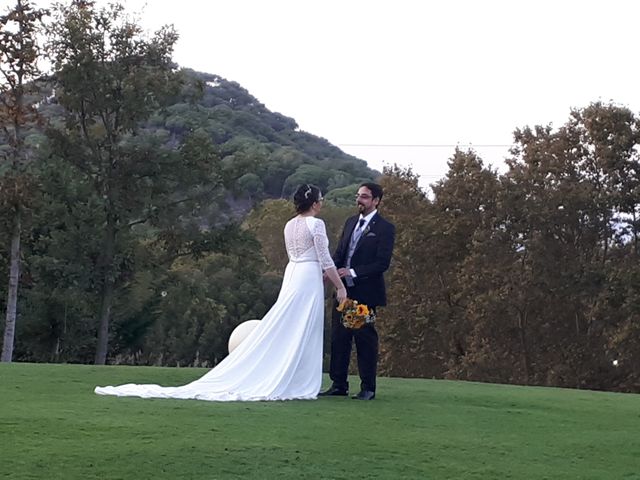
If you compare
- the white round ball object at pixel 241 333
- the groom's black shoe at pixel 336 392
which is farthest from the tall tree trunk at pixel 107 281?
the groom's black shoe at pixel 336 392

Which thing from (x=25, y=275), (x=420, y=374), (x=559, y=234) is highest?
(x=559, y=234)

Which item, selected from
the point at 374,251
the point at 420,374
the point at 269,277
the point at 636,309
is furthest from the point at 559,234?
the point at 374,251

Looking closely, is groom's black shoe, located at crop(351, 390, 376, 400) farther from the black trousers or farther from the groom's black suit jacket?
the groom's black suit jacket

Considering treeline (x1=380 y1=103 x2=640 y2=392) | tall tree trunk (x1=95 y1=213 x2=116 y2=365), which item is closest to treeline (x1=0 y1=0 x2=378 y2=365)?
tall tree trunk (x1=95 y1=213 x2=116 y2=365)

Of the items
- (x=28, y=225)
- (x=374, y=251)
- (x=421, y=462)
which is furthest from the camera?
(x=28, y=225)

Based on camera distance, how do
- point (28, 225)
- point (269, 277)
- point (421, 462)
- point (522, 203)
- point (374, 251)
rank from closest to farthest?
1. point (421, 462)
2. point (374, 251)
3. point (28, 225)
4. point (522, 203)
5. point (269, 277)

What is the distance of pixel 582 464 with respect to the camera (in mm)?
6895

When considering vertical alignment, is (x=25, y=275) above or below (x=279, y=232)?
below

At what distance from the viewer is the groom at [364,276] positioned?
33.9ft

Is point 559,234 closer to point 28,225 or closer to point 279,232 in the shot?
point 28,225

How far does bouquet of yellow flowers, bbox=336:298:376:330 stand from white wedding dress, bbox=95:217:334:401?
1.42 ft

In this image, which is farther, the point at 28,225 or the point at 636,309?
the point at 636,309

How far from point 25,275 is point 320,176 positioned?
1247 inches

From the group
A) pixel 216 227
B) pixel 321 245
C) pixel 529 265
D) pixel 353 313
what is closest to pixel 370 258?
pixel 321 245
